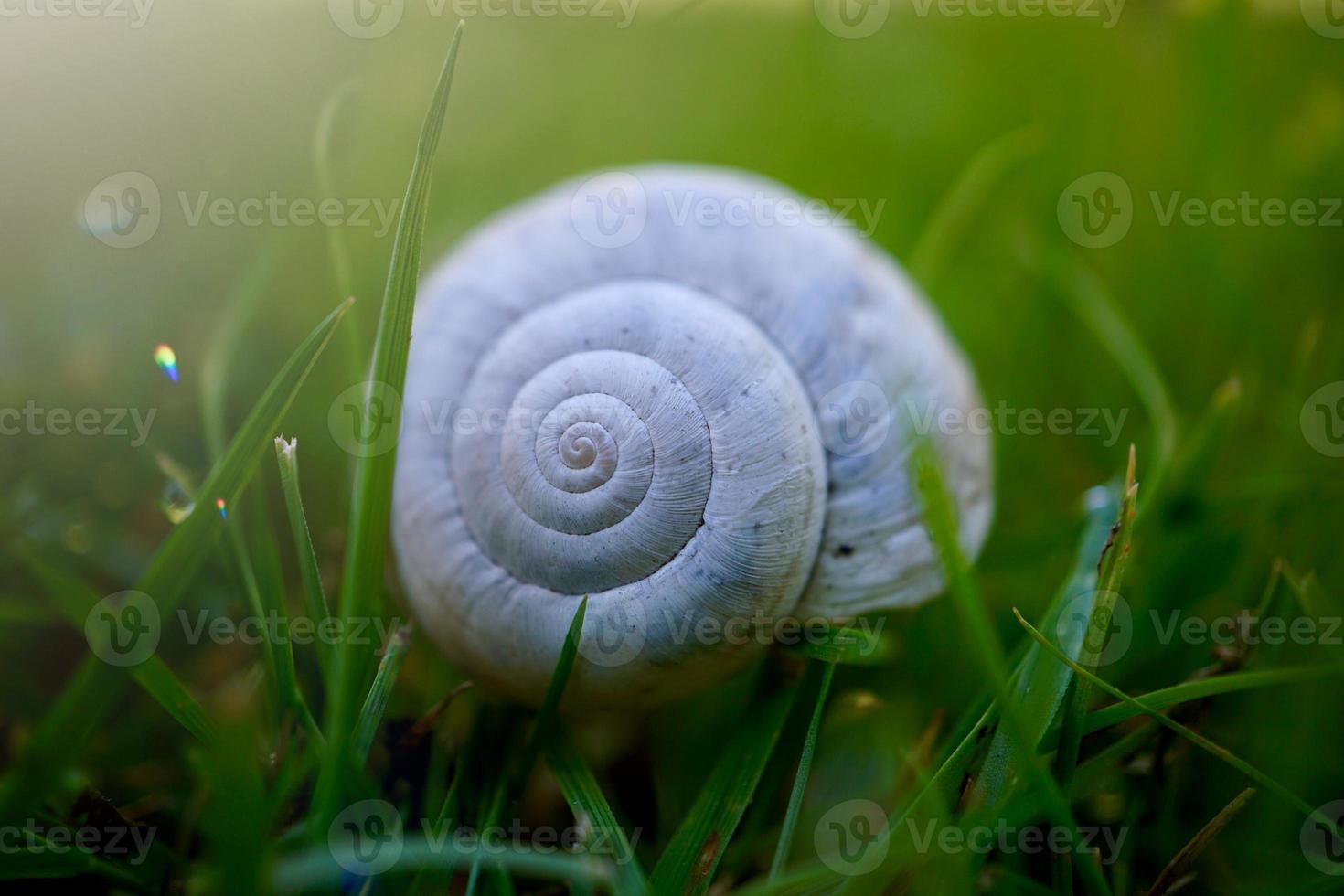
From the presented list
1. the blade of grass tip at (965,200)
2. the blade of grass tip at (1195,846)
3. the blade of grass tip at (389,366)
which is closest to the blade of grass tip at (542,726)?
the blade of grass tip at (389,366)

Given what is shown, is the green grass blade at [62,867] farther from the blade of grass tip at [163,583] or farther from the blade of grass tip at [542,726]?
the blade of grass tip at [542,726]

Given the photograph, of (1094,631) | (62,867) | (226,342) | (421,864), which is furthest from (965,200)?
(62,867)

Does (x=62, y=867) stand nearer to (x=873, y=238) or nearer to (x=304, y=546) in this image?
(x=304, y=546)

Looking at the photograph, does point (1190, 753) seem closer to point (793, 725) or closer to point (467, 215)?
point (793, 725)

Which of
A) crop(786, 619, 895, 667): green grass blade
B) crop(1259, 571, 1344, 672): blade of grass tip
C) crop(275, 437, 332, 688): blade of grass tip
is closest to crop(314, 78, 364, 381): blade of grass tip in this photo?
crop(275, 437, 332, 688): blade of grass tip

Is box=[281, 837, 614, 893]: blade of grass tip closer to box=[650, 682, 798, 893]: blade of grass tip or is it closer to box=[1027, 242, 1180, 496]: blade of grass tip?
box=[650, 682, 798, 893]: blade of grass tip
